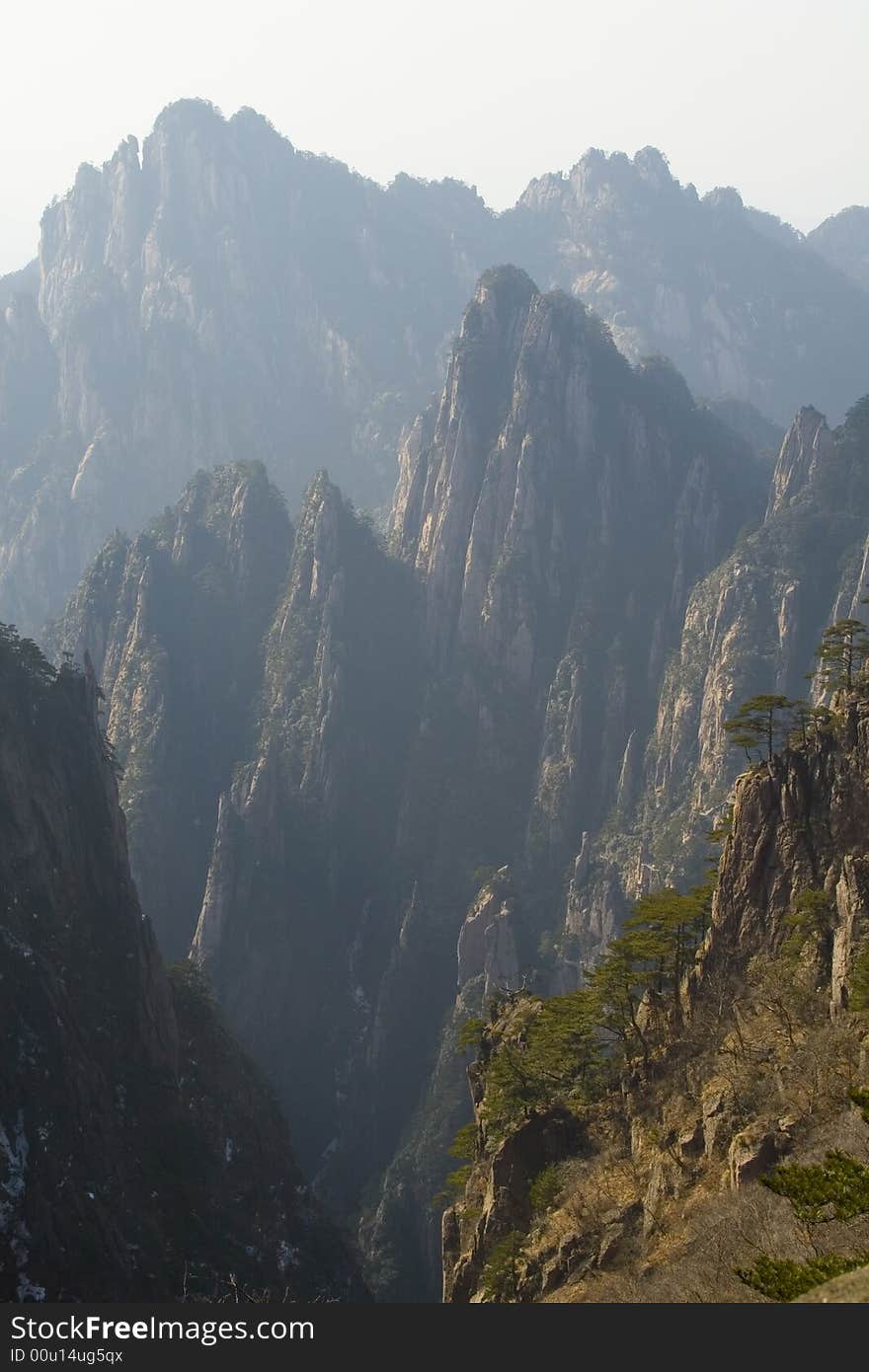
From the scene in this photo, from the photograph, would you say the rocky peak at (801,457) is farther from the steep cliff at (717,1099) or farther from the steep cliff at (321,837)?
the steep cliff at (717,1099)

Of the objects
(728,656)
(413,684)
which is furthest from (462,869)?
(728,656)

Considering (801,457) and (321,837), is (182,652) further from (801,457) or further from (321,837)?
(801,457)

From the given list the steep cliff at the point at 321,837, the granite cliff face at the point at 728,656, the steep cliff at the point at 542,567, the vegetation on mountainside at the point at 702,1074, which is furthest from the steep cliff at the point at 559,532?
the vegetation on mountainside at the point at 702,1074

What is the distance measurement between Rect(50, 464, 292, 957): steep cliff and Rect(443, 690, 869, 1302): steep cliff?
88261 mm

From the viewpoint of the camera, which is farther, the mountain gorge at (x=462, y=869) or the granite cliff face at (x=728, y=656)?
the granite cliff face at (x=728, y=656)

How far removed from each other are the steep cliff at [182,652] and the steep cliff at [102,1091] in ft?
177

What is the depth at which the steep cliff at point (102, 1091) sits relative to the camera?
55.8m

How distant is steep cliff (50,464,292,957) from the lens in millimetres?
137500

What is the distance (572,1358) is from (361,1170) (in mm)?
98995

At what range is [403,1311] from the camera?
21812 millimetres

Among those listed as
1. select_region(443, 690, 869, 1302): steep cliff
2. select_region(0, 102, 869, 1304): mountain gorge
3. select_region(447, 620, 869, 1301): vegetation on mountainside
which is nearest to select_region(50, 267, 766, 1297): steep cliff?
select_region(0, 102, 869, 1304): mountain gorge

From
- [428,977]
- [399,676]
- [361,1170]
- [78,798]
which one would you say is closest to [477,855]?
[428,977]

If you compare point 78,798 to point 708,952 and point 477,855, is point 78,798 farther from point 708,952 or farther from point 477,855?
point 477,855

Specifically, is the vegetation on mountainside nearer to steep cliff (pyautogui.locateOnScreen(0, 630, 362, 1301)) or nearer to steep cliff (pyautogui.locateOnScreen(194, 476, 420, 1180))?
steep cliff (pyautogui.locateOnScreen(0, 630, 362, 1301))
